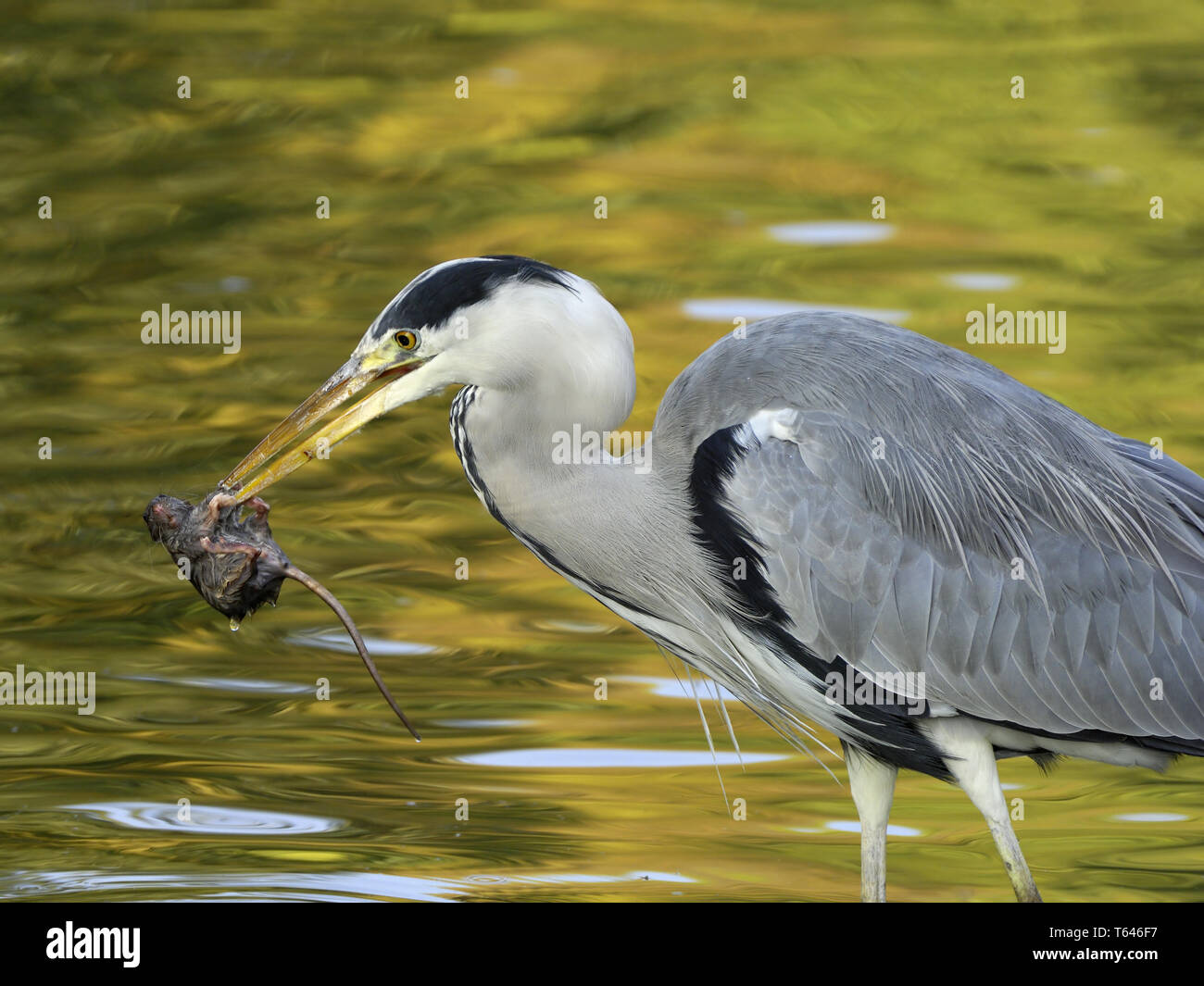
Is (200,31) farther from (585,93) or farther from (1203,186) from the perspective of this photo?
(1203,186)

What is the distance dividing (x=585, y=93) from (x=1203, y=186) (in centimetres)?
437

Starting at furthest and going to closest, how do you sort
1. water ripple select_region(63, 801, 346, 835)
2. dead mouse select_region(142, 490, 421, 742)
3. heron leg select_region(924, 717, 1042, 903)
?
water ripple select_region(63, 801, 346, 835), heron leg select_region(924, 717, 1042, 903), dead mouse select_region(142, 490, 421, 742)

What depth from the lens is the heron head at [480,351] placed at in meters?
5.11

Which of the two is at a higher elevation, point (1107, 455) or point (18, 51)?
point (18, 51)

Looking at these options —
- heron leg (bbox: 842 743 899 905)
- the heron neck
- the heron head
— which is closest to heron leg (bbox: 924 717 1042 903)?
heron leg (bbox: 842 743 899 905)

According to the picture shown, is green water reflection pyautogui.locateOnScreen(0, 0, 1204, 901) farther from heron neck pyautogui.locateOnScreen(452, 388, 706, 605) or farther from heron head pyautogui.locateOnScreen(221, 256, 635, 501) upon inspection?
heron head pyautogui.locateOnScreen(221, 256, 635, 501)

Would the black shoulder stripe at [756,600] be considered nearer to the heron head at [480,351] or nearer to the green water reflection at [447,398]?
the heron head at [480,351]

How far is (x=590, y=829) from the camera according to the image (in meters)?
7.11

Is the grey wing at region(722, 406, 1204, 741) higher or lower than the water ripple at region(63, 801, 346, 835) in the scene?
higher

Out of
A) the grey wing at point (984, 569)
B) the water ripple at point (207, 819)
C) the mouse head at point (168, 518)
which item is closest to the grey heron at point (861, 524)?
the grey wing at point (984, 569)

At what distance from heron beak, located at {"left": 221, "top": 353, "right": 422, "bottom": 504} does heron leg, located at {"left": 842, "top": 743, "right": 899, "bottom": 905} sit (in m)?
1.69

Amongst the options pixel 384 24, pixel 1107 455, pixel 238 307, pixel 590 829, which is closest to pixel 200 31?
pixel 384 24

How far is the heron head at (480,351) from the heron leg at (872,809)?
1.31 meters

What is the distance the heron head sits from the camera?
5.11 meters
